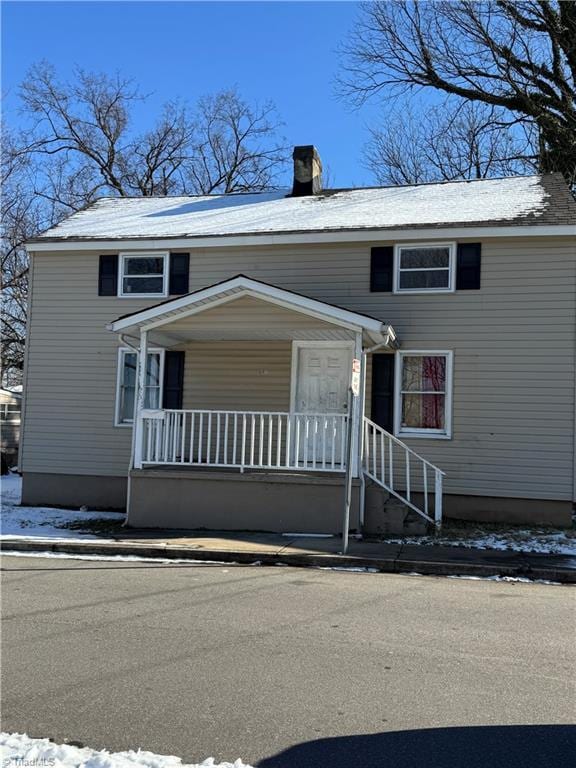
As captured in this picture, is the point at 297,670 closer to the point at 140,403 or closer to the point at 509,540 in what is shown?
the point at 509,540

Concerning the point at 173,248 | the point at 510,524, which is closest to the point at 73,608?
the point at 510,524

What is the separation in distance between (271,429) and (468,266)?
4.69 m

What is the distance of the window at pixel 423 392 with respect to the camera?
1275cm

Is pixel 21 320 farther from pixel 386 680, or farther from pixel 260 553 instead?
pixel 386 680

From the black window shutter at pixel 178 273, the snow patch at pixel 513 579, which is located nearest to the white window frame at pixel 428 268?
the black window shutter at pixel 178 273

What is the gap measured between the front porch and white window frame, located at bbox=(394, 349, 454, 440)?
0.39m

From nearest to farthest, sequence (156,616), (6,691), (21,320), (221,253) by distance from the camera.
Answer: (6,691) < (156,616) < (221,253) < (21,320)

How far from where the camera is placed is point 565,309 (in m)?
12.2

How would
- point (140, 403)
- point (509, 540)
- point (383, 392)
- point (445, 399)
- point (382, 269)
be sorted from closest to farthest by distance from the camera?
point (509, 540)
point (140, 403)
point (445, 399)
point (383, 392)
point (382, 269)

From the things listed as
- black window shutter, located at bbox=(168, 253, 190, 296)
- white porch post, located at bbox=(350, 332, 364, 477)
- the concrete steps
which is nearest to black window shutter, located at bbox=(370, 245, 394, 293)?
white porch post, located at bbox=(350, 332, 364, 477)

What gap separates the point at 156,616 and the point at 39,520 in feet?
22.3

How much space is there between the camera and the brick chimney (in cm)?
1611

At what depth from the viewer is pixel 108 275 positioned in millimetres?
14461

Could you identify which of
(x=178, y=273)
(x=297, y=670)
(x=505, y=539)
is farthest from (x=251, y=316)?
(x=297, y=670)
